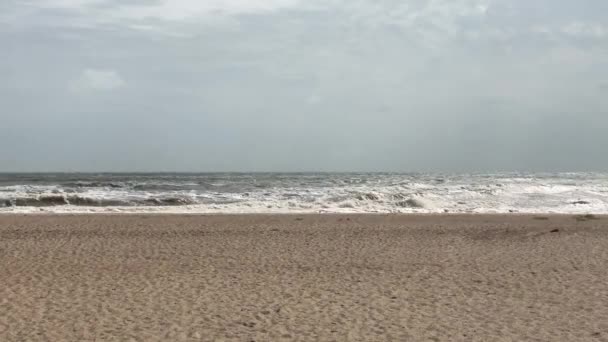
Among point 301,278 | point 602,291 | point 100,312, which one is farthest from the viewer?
point 301,278

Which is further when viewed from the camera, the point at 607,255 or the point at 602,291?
the point at 607,255

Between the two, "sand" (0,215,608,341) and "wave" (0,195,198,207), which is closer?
"sand" (0,215,608,341)

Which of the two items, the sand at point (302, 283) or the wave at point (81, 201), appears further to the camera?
the wave at point (81, 201)

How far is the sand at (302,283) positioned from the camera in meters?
7.21

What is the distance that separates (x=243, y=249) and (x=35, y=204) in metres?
18.1

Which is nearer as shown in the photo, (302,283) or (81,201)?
(302,283)

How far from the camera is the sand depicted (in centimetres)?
721

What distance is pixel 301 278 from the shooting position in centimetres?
1017

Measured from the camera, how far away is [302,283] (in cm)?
978

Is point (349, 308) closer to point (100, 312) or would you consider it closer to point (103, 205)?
point (100, 312)

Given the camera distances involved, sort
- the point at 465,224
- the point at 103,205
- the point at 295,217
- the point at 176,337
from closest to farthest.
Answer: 1. the point at 176,337
2. the point at 465,224
3. the point at 295,217
4. the point at 103,205

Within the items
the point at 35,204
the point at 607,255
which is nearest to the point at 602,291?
the point at 607,255

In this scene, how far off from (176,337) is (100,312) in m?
1.57

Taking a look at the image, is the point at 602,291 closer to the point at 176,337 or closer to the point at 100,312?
the point at 176,337
